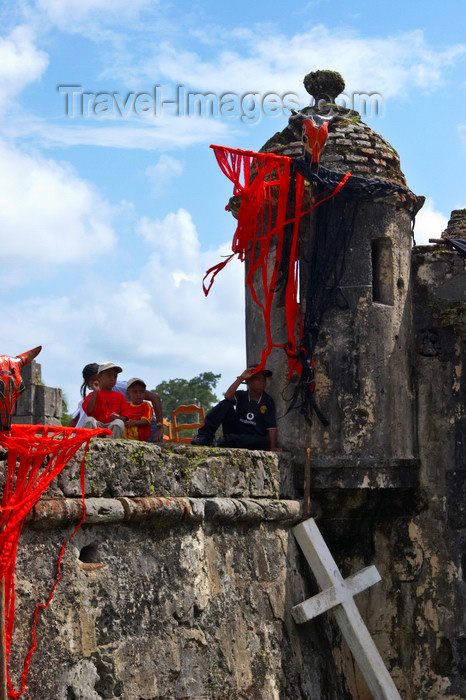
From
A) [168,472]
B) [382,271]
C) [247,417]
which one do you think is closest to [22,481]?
[168,472]

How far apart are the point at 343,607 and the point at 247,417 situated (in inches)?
69.5

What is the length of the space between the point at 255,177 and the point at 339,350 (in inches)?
68.3

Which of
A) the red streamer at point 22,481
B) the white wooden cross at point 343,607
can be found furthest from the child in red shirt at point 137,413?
the red streamer at point 22,481

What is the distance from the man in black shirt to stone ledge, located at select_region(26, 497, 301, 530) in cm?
65

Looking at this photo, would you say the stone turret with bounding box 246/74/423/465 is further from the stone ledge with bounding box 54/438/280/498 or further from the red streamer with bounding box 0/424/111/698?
the red streamer with bounding box 0/424/111/698

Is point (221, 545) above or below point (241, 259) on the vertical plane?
below

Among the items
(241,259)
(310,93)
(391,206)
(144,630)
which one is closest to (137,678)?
(144,630)

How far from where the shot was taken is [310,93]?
10.4 metres

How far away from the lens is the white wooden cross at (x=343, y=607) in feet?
28.3

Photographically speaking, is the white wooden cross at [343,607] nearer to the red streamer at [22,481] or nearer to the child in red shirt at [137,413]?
the child in red shirt at [137,413]

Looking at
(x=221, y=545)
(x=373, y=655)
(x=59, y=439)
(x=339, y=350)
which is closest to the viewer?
(x=59, y=439)

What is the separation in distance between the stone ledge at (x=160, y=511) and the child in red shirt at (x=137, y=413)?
3.25ft

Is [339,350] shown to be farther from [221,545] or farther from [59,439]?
[59,439]

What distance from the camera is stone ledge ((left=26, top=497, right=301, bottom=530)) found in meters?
6.47
